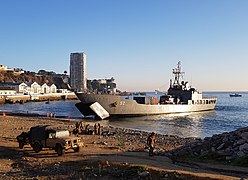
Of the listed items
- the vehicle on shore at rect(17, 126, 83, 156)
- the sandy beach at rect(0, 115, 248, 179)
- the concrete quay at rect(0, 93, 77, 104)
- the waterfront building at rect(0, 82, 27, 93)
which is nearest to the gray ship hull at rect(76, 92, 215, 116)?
the sandy beach at rect(0, 115, 248, 179)

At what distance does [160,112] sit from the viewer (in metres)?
63.5

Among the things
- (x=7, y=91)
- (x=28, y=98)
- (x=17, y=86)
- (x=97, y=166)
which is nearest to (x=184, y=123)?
(x=97, y=166)

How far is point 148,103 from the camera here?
6109 cm

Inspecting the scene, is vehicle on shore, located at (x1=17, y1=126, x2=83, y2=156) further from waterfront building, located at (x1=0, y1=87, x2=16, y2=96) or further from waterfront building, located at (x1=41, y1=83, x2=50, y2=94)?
waterfront building, located at (x1=41, y1=83, x2=50, y2=94)

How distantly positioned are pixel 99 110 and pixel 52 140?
34.2 m

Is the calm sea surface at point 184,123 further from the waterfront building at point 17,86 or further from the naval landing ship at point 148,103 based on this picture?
the waterfront building at point 17,86

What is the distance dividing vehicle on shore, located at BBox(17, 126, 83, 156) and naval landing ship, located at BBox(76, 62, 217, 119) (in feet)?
107

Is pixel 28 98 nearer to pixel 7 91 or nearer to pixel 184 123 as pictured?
pixel 7 91

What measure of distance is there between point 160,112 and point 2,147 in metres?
45.8

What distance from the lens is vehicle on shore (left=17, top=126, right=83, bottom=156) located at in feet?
58.7

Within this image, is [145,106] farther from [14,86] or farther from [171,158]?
[14,86]

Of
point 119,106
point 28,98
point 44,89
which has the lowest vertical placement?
point 119,106

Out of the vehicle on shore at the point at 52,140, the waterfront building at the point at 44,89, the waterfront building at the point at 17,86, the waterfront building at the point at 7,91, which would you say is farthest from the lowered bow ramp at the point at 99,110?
the waterfront building at the point at 44,89

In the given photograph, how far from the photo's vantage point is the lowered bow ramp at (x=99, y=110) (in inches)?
2034
